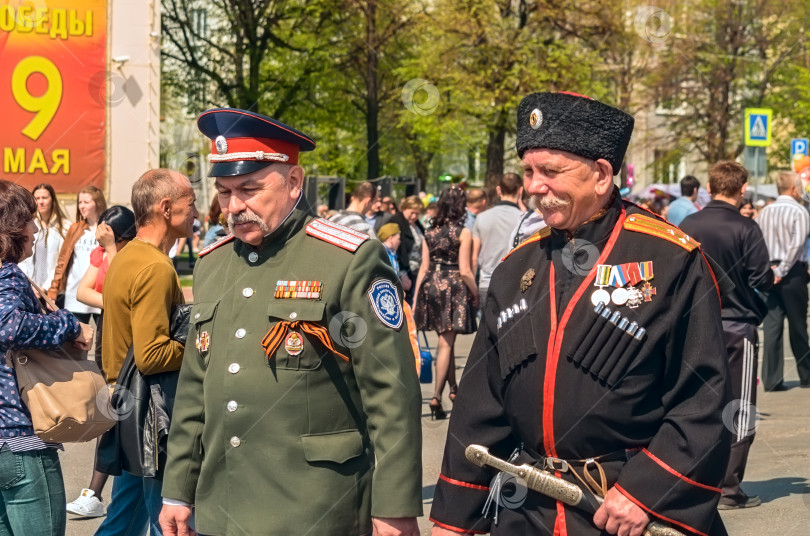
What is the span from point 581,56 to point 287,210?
3222cm

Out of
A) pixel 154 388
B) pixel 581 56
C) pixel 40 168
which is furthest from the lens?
pixel 581 56

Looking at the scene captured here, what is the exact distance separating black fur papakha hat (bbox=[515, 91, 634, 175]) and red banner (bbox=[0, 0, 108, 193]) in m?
21.7

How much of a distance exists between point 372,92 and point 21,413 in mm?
30770

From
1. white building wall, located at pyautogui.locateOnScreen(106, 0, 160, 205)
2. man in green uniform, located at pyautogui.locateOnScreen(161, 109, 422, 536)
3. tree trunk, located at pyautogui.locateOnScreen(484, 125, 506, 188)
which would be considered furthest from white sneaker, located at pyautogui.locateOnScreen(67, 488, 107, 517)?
tree trunk, located at pyautogui.locateOnScreen(484, 125, 506, 188)

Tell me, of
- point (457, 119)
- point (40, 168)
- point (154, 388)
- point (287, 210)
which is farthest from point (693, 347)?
point (457, 119)

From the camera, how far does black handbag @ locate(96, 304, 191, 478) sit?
468 cm

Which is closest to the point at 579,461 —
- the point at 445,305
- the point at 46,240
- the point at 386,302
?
the point at 386,302

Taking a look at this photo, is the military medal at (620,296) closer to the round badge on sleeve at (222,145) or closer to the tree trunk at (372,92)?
the round badge on sleeve at (222,145)

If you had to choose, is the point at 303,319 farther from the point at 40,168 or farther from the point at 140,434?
the point at 40,168

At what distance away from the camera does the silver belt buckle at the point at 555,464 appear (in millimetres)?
3240

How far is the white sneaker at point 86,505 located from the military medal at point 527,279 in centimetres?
428

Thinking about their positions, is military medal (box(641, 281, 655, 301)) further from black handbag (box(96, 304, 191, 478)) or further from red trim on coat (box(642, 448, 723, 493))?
black handbag (box(96, 304, 191, 478))

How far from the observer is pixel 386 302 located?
367 cm

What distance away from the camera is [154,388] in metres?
4.70
